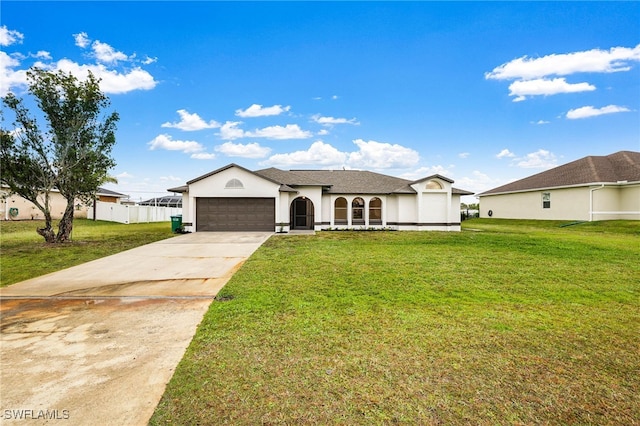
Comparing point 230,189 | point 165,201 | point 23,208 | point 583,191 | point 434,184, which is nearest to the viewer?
point 230,189

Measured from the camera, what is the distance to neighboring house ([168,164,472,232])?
1933cm

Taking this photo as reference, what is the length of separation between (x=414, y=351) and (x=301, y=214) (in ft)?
63.9

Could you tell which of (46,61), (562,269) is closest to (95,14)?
(46,61)

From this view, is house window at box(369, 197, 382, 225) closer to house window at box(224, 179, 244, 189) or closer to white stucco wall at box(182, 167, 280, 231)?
white stucco wall at box(182, 167, 280, 231)

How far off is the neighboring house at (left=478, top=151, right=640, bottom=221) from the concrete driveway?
26828 mm

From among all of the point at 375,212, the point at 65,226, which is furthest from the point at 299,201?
the point at 65,226

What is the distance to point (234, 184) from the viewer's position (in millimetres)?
19375

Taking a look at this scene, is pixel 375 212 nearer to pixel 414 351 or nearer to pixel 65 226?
pixel 65 226

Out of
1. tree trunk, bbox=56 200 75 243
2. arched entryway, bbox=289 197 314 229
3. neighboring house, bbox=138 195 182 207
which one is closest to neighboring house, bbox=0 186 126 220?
tree trunk, bbox=56 200 75 243

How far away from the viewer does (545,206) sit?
25.8 m

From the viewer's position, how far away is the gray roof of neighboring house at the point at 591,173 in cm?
2227

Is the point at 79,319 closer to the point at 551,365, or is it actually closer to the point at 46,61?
the point at 551,365

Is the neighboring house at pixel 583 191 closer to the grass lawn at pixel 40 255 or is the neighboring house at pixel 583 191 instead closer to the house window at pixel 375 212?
the house window at pixel 375 212

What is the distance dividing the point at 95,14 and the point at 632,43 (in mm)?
31557
